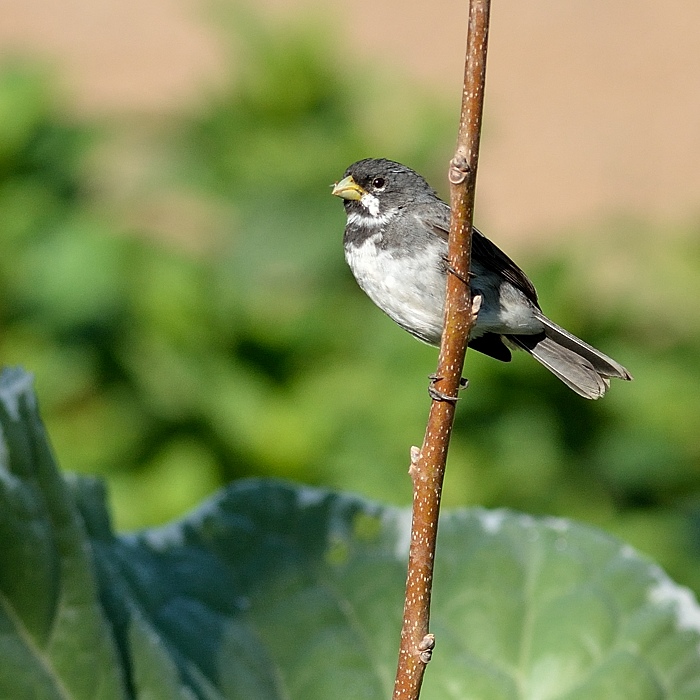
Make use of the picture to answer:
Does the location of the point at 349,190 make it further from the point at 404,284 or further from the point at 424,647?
the point at 424,647

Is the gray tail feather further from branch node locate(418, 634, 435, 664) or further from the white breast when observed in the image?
branch node locate(418, 634, 435, 664)

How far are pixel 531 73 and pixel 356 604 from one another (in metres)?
7.51

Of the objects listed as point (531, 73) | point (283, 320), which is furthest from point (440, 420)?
point (531, 73)

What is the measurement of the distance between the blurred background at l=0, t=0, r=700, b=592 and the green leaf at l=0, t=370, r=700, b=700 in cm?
136

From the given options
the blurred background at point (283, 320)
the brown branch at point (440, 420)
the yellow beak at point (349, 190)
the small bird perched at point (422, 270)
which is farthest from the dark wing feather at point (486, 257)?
the blurred background at point (283, 320)

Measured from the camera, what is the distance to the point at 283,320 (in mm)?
4570

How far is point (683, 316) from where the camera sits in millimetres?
4883

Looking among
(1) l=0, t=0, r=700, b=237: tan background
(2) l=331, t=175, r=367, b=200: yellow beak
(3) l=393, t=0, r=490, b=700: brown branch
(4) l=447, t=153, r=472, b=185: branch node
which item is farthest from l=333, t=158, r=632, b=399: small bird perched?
(1) l=0, t=0, r=700, b=237: tan background

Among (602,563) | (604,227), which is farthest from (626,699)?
(604,227)

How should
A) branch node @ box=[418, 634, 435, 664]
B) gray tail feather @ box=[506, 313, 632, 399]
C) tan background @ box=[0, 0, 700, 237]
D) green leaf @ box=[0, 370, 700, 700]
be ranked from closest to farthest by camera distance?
branch node @ box=[418, 634, 435, 664] → gray tail feather @ box=[506, 313, 632, 399] → green leaf @ box=[0, 370, 700, 700] → tan background @ box=[0, 0, 700, 237]

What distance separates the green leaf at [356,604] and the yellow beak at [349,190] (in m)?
0.64

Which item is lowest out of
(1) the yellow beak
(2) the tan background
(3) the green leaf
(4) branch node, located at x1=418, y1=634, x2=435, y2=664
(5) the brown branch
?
(3) the green leaf

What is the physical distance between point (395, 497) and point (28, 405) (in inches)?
82.1

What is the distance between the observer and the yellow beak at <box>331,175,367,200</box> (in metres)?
2.16
